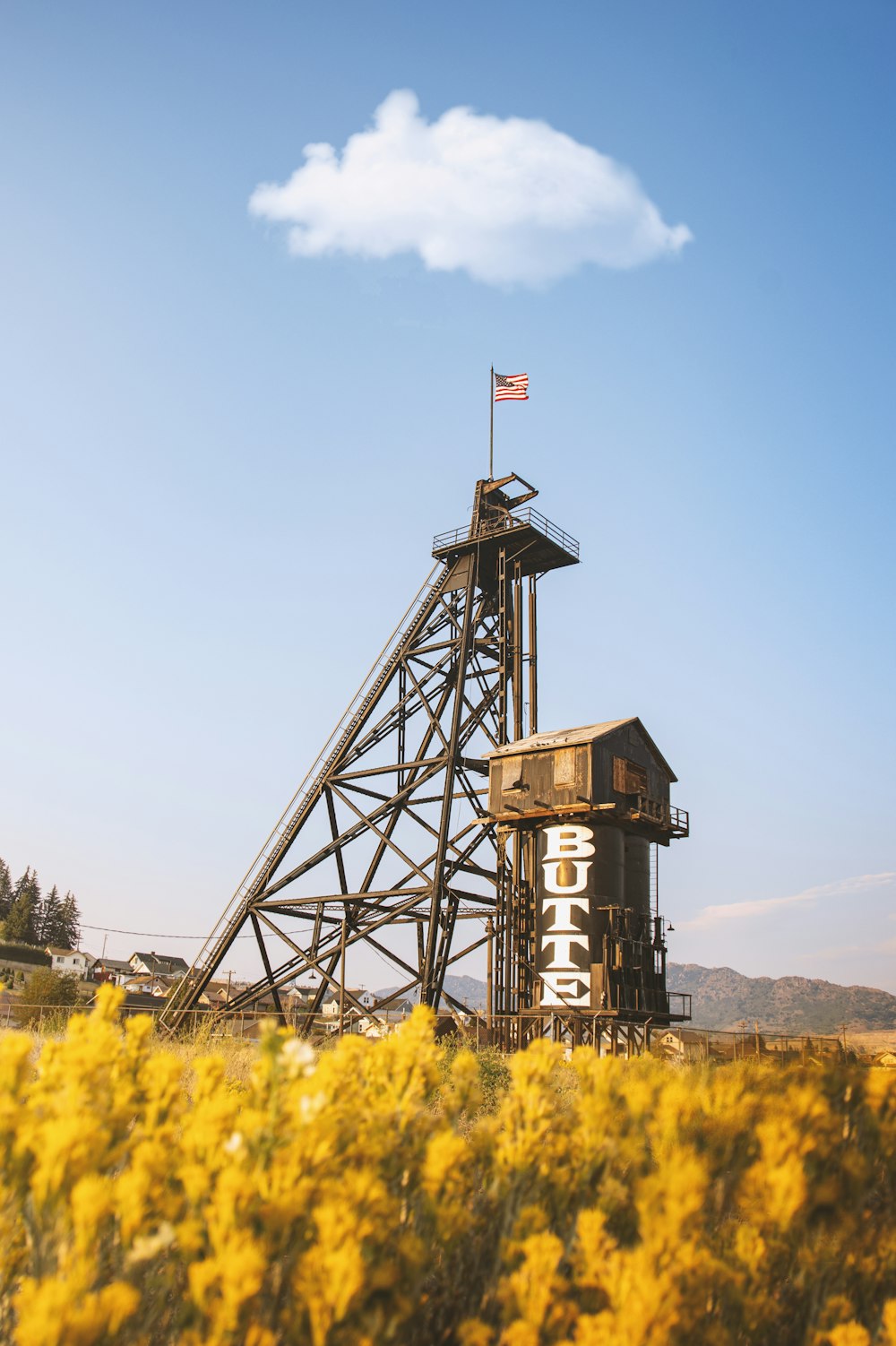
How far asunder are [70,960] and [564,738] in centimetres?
7425

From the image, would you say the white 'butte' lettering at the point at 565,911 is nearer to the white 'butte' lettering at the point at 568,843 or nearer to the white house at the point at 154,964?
the white 'butte' lettering at the point at 568,843

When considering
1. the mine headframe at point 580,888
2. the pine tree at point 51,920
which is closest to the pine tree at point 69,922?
the pine tree at point 51,920

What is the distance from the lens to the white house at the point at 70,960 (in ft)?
267

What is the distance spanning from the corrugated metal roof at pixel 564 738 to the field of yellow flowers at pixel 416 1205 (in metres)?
21.7

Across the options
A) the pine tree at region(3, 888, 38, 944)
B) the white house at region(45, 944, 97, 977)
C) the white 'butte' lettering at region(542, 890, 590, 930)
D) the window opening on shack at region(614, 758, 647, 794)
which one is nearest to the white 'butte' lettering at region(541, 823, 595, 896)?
the white 'butte' lettering at region(542, 890, 590, 930)

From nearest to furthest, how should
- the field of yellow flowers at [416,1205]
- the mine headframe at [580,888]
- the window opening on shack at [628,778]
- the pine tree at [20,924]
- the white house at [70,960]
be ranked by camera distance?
1. the field of yellow flowers at [416,1205]
2. the mine headframe at [580,888]
3. the window opening on shack at [628,778]
4. the white house at [70,960]
5. the pine tree at [20,924]

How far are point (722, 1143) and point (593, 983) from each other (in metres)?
20.9

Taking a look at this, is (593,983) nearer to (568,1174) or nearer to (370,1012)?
(370,1012)

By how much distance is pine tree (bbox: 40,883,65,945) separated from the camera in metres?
97.2

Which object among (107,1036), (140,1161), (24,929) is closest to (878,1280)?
(140,1161)

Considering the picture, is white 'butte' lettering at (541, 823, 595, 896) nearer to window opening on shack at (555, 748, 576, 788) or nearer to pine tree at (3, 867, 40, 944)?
window opening on shack at (555, 748, 576, 788)

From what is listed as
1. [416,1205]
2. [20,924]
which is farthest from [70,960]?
[416,1205]

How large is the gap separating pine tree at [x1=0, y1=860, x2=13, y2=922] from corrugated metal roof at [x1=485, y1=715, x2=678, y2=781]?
8978 cm

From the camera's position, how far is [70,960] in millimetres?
84438
